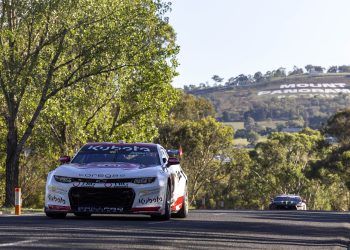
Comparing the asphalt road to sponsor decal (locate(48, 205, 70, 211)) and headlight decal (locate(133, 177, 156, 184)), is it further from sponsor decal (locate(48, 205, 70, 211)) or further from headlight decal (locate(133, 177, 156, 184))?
sponsor decal (locate(48, 205, 70, 211))

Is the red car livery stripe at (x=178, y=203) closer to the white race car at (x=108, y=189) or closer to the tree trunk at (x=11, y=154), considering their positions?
the white race car at (x=108, y=189)

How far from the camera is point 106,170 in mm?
15344

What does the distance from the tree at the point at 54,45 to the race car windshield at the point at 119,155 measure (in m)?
15.0

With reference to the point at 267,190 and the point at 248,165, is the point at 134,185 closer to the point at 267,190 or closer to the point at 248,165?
the point at 248,165

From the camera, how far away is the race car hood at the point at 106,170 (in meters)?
15.2

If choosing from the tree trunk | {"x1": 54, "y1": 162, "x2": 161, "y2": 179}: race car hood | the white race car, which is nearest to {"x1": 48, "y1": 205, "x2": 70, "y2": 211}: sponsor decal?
the white race car

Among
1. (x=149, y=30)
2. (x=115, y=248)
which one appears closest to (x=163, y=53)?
(x=149, y=30)

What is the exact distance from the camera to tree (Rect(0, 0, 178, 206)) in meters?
31.6

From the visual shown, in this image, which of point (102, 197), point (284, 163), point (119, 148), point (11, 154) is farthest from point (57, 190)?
point (284, 163)

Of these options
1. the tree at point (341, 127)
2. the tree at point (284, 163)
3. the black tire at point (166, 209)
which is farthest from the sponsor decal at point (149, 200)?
the tree at point (284, 163)

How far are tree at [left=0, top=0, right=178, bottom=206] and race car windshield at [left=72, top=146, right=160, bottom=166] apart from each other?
15.0 m

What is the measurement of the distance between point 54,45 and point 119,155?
17.6 meters

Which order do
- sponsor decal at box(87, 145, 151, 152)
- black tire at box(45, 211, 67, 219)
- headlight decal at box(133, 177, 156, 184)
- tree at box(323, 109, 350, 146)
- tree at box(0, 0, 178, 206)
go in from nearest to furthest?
headlight decal at box(133, 177, 156, 184), black tire at box(45, 211, 67, 219), sponsor decal at box(87, 145, 151, 152), tree at box(0, 0, 178, 206), tree at box(323, 109, 350, 146)

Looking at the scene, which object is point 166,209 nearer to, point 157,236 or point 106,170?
point 106,170
